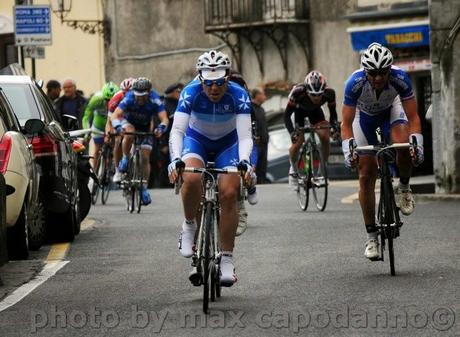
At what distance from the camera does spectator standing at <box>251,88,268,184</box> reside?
30.3m

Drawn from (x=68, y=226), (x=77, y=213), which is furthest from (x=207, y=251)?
(x=77, y=213)

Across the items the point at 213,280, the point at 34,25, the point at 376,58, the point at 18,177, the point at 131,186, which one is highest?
the point at 34,25

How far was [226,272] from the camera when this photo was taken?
12164 millimetres

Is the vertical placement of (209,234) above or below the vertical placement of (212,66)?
below

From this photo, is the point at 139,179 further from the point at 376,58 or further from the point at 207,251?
the point at 207,251

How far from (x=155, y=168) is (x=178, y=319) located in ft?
71.8

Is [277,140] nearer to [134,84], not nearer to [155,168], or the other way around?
[155,168]

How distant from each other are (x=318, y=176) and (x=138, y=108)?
2719 mm

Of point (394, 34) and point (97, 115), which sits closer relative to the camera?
point (97, 115)

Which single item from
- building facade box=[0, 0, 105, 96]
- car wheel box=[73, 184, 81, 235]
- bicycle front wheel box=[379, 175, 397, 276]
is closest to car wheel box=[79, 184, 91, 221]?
car wheel box=[73, 184, 81, 235]

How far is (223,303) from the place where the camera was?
11883 mm

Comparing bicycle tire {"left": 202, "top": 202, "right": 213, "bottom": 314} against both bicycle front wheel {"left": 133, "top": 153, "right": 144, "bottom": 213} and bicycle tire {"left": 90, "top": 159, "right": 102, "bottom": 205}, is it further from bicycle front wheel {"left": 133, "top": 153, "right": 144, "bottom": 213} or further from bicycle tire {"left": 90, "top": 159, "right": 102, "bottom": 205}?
bicycle tire {"left": 90, "top": 159, "right": 102, "bottom": 205}

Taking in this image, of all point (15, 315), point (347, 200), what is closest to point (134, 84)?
point (347, 200)

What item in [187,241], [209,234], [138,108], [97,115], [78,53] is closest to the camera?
[209,234]
